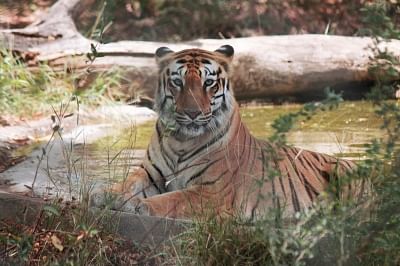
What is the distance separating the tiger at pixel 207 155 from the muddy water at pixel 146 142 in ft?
0.74

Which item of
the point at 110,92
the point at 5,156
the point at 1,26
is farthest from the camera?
the point at 1,26

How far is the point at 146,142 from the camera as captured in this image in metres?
8.77

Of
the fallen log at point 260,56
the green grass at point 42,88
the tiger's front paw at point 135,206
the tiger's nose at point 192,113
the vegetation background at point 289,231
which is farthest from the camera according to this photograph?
the fallen log at point 260,56

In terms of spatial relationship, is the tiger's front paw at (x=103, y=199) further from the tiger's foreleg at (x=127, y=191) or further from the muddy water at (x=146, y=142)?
the muddy water at (x=146, y=142)

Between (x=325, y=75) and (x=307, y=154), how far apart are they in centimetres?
466

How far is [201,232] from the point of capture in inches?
191

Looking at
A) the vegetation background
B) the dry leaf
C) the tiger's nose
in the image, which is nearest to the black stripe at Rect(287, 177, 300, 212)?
the tiger's nose

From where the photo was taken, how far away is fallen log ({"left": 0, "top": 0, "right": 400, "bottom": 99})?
10.6 metres

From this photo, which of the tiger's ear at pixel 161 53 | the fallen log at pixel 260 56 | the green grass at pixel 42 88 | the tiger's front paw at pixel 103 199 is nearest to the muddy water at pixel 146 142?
the tiger's front paw at pixel 103 199

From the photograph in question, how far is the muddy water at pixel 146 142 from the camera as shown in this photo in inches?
263

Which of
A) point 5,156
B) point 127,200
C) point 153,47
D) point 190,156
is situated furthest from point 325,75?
point 127,200

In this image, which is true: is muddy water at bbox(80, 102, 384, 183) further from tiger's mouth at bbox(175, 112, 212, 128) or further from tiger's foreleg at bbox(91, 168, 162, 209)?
tiger's mouth at bbox(175, 112, 212, 128)

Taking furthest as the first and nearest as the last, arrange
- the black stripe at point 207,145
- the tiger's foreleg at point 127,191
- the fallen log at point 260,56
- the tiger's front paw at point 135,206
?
the fallen log at point 260,56 → the black stripe at point 207,145 → the tiger's front paw at point 135,206 → the tiger's foreleg at point 127,191

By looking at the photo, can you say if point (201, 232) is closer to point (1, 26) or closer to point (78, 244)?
point (78, 244)
